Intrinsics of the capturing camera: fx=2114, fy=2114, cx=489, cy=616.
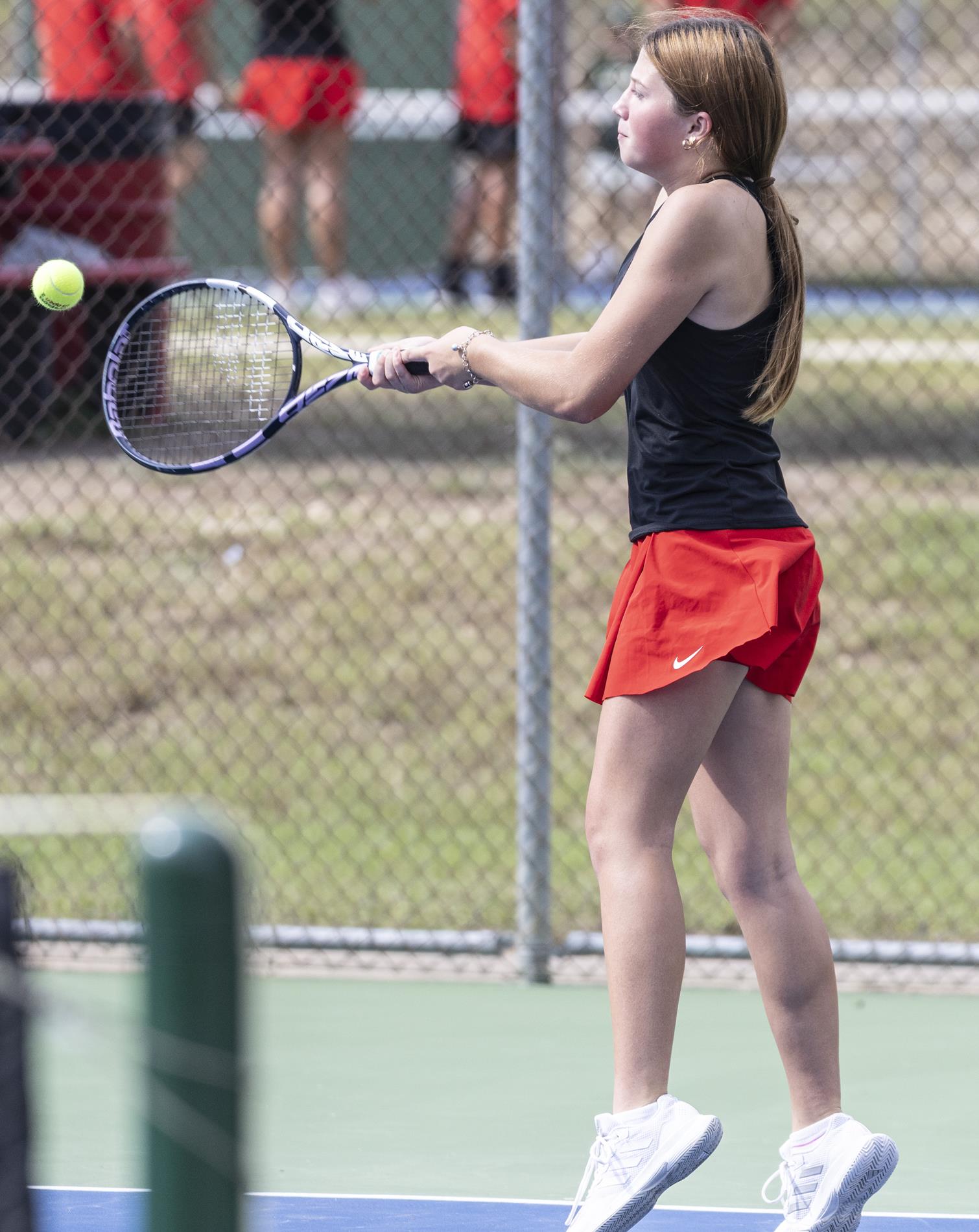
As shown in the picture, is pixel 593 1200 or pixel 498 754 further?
pixel 498 754

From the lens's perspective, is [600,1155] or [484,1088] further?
[484,1088]

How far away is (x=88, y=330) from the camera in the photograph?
8.92 m

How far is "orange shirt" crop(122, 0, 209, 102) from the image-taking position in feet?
27.0

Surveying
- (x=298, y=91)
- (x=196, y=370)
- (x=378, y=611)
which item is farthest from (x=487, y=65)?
(x=196, y=370)

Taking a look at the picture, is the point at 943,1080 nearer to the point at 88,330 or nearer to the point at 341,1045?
the point at 341,1045

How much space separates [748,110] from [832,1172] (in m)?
1.67

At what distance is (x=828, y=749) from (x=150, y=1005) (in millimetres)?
5351

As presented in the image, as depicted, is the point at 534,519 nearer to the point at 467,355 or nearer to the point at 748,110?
the point at 467,355

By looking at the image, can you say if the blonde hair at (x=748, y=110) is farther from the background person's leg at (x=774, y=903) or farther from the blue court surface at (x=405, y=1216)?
the blue court surface at (x=405, y=1216)

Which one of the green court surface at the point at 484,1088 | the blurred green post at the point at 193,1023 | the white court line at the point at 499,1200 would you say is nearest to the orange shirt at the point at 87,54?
the green court surface at the point at 484,1088

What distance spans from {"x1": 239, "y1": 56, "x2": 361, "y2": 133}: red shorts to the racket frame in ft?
16.4

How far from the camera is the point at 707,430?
330cm

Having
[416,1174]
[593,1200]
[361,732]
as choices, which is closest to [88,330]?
[361,732]

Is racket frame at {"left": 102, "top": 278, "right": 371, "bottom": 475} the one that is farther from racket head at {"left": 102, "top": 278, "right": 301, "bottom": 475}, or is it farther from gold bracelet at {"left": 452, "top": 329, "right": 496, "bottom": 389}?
gold bracelet at {"left": 452, "top": 329, "right": 496, "bottom": 389}
